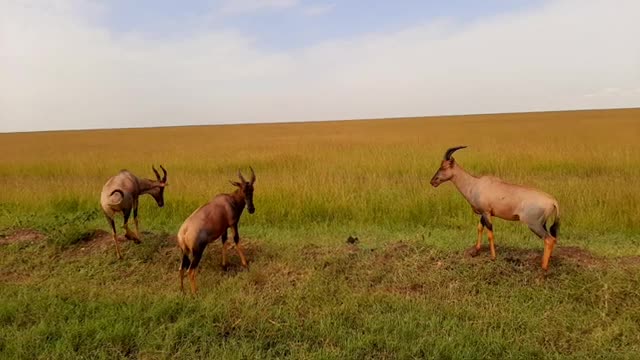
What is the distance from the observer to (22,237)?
7.76 metres

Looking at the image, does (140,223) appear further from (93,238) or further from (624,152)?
(624,152)

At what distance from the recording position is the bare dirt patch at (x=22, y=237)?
7.55 m

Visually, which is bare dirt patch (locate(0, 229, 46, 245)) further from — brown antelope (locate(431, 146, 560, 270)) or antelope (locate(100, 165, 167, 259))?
brown antelope (locate(431, 146, 560, 270))

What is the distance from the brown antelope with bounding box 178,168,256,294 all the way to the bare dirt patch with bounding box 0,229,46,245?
3.33 metres

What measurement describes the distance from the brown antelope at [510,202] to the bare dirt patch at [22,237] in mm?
5728

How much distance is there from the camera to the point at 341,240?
761 cm

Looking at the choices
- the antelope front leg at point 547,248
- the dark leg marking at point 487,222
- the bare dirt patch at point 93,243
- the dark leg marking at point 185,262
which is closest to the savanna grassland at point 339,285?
the bare dirt patch at point 93,243

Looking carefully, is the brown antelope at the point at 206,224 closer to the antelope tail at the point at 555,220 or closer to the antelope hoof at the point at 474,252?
the antelope hoof at the point at 474,252

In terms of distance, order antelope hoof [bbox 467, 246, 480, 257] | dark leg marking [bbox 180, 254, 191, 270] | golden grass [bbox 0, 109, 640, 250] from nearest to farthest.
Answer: dark leg marking [bbox 180, 254, 191, 270], antelope hoof [bbox 467, 246, 480, 257], golden grass [bbox 0, 109, 640, 250]

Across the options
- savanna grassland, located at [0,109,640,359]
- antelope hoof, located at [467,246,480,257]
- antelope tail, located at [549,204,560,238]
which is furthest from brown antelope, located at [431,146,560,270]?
savanna grassland, located at [0,109,640,359]

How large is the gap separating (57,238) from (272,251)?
9.78 feet

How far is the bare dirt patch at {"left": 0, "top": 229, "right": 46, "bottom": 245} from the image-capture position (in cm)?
755

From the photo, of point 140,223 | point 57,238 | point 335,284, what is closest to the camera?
point 335,284

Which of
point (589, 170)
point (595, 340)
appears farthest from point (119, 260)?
point (589, 170)
